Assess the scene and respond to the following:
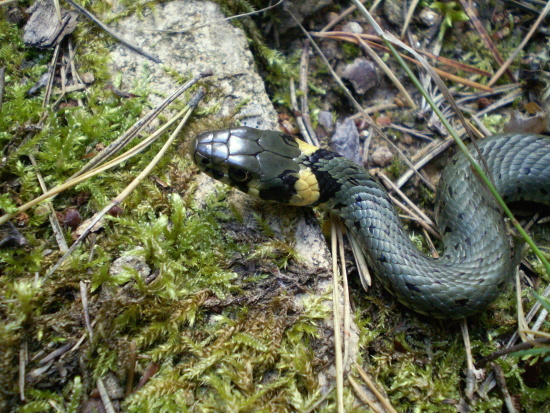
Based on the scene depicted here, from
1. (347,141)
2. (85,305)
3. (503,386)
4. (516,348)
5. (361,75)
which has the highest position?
(361,75)

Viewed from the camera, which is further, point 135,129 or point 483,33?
point 483,33

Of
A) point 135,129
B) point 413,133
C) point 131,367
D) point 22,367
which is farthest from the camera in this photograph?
point 413,133

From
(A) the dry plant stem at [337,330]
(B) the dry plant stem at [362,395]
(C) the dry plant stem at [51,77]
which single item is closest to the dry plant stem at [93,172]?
(C) the dry plant stem at [51,77]

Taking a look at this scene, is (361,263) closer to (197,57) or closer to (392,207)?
(392,207)

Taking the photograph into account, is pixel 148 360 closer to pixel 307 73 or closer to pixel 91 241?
pixel 91 241

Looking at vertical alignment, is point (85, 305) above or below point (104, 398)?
above

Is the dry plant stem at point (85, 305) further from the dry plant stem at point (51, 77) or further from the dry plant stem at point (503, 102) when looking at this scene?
the dry plant stem at point (503, 102)

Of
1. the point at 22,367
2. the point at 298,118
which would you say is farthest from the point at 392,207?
the point at 22,367
